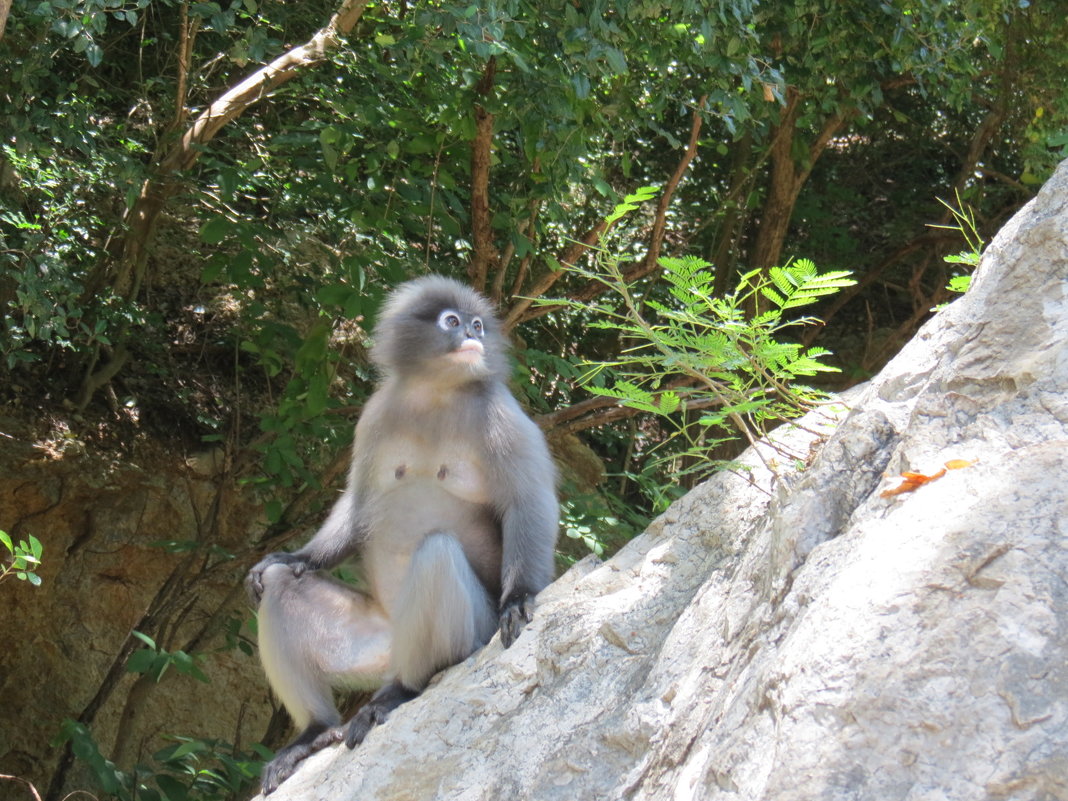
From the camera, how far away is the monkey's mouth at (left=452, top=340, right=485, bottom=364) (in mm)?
4641

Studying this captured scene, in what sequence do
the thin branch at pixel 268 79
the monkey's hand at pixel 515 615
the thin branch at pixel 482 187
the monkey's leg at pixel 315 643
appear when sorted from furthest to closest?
the thin branch at pixel 482 187 → the thin branch at pixel 268 79 → the monkey's leg at pixel 315 643 → the monkey's hand at pixel 515 615

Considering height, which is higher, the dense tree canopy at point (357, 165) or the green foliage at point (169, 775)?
the dense tree canopy at point (357, 165)

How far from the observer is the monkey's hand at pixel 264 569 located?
4.57 meters

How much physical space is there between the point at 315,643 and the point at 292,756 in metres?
0.46

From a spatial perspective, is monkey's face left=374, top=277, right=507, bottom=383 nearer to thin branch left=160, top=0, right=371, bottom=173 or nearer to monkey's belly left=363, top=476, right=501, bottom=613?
monkey's belly left=363, top=476, right=501, bottom=613

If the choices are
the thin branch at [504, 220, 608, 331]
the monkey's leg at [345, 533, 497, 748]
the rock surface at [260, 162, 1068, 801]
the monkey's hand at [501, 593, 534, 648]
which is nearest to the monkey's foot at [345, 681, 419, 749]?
the monkey's leg at [345, 533, 497, 748]

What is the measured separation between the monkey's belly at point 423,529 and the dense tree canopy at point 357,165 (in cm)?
115

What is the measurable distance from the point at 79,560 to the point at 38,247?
2.84 meters

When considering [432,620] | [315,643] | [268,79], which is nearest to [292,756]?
[315,643]

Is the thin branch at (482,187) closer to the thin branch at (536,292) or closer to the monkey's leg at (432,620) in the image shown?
the thin branch at (536,292)

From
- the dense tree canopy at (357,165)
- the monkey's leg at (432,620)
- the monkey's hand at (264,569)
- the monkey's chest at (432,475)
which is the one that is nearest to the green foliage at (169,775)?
the dense tree canopy at (357,165)

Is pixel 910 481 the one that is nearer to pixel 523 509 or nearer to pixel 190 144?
pixel 523 509

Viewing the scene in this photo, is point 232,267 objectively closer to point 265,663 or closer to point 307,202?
point 307,202

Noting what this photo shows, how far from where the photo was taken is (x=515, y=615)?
3879 millimetres
